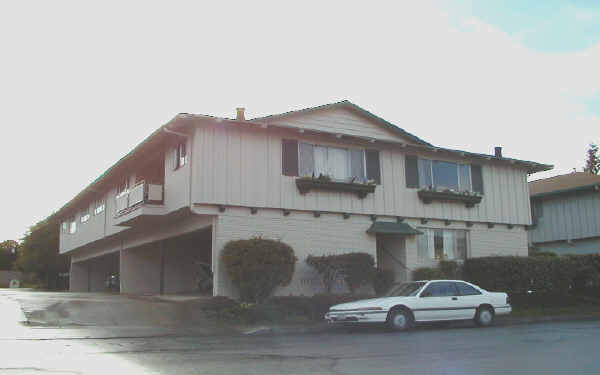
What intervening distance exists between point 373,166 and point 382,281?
12.9ft

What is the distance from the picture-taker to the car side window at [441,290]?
16.2 meters

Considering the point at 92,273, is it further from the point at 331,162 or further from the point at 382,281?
the point at 382,281

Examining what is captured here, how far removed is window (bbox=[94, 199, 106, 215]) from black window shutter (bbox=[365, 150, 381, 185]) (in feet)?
45.6

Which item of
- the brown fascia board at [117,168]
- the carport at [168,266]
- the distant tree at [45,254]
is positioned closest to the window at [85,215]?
the brown fascia board at [117,168]

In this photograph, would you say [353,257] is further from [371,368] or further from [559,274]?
[371,368]

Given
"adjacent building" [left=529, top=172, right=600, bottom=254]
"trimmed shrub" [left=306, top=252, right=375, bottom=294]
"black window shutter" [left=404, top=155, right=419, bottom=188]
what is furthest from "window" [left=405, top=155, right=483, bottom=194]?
"adjacent building" [left=529, top=172, right=600, bottom=254]

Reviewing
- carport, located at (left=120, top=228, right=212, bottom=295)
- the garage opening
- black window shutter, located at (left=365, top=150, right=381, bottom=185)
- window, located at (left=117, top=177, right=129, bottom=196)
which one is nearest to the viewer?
black window shutter, located at (left=365, top=150, right=381, bottom=185)

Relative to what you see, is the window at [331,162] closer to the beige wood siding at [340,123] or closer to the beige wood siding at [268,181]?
the beige wood siding at [268,181]

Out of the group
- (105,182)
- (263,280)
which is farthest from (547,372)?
(105,182)

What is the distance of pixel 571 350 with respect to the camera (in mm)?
11164

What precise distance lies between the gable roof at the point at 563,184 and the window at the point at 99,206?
20.8 metres

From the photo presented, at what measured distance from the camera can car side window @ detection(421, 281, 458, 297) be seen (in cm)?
1625

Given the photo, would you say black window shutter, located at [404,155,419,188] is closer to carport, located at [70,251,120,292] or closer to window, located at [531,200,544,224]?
window, located at [531,200,544,224]

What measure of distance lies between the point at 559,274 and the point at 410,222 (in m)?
5.35
